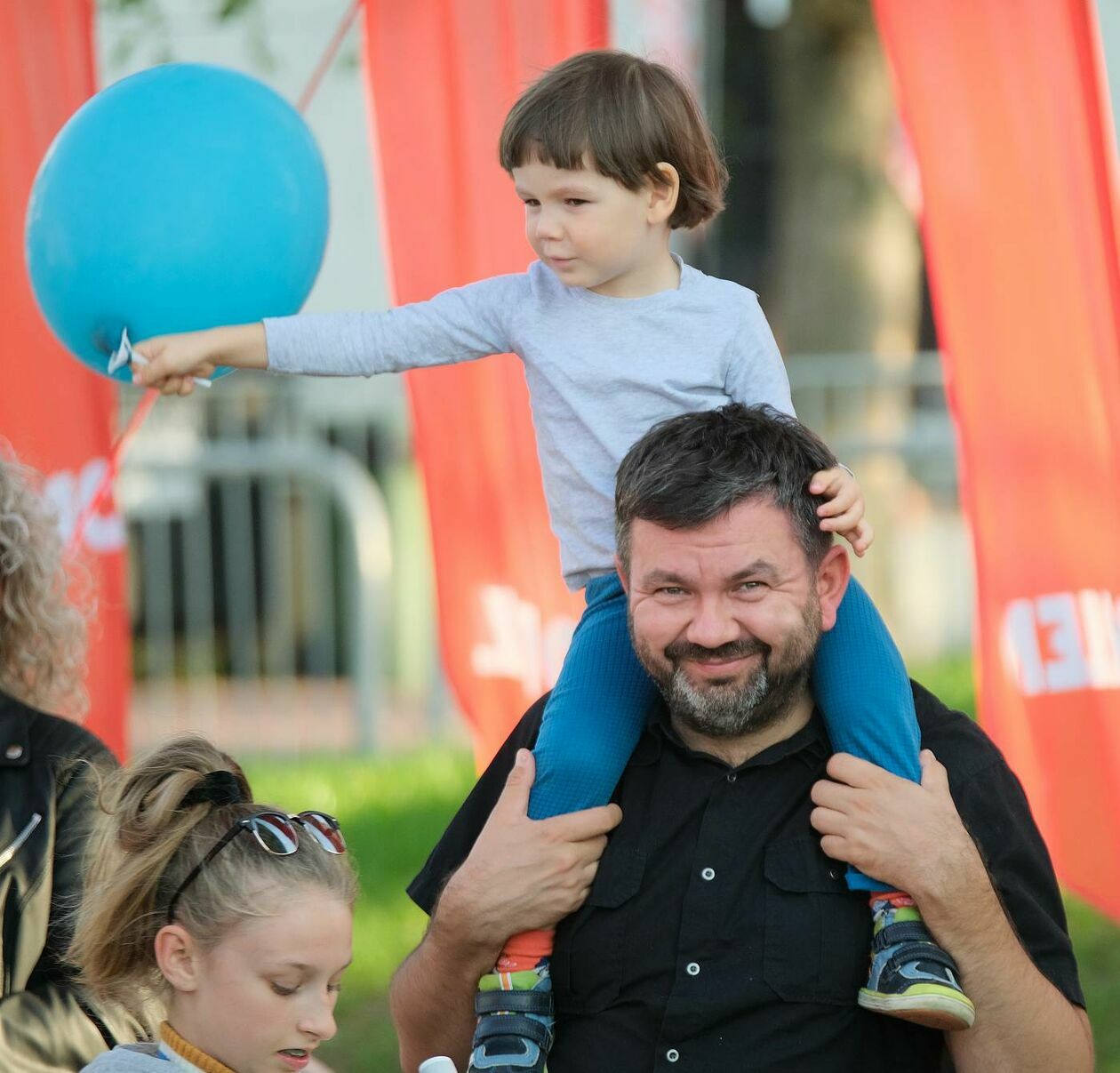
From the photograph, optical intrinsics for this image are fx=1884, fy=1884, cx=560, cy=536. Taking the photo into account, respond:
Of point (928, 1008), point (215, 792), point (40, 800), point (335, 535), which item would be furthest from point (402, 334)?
point (335, 535)

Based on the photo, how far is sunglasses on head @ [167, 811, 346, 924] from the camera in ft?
8.25

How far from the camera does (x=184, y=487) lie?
356 inches

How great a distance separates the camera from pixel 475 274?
443cm

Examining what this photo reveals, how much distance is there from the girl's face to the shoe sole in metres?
0.82

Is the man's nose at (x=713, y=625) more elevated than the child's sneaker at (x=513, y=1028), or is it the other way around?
the man's nose at (x=713, y=625)

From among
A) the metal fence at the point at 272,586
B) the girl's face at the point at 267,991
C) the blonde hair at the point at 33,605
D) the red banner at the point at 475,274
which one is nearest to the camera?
the girl's face at the point at 267,991

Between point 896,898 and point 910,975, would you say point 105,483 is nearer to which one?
point 896,898

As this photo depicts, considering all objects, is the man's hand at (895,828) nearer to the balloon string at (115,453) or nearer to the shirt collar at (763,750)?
the shirt collar at (763,750)

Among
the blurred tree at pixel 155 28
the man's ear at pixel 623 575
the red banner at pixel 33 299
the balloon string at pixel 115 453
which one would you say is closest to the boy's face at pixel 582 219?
the man's ear at pixel 623 575

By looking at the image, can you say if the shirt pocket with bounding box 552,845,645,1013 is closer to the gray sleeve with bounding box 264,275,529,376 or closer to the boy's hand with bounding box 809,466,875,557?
the boy's hand with bounding box 809,466,875,557

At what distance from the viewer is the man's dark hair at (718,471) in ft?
9.53

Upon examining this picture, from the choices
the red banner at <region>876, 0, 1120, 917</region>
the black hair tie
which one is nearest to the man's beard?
the black hair tie

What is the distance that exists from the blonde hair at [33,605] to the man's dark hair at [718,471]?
3.58 feet

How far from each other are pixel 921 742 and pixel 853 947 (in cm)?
38
